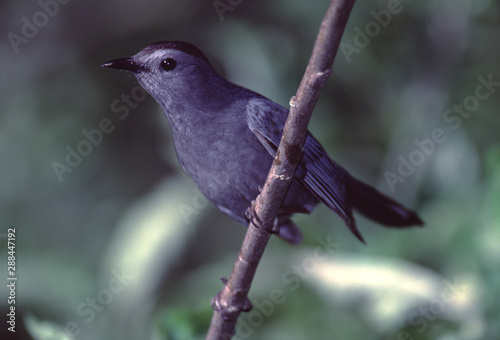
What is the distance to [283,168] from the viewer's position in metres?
2.29

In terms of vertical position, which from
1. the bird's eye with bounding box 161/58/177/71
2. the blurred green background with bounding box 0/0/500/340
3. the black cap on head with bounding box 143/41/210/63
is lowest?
the blurred green background with bounding box 0/0/500/340

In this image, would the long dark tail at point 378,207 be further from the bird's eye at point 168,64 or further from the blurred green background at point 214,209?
the bird's eye at point 168,64

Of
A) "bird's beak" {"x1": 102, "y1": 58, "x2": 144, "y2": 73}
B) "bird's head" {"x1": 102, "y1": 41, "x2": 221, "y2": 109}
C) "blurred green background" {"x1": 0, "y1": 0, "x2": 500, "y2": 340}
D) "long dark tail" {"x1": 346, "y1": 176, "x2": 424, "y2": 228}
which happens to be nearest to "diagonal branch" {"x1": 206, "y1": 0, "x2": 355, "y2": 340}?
"blurred green background" {"x1": 0, "y1": 0, "x2": 500, "y2": 340}

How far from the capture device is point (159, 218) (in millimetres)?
4613

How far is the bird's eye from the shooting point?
10.3 feet

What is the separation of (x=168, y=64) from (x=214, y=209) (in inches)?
85.2

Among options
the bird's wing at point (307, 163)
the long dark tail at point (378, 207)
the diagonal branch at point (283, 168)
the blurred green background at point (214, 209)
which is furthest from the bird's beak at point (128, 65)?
the long dark tail at point (378, 207)

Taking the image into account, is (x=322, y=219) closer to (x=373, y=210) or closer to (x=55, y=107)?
(x=373, y=210)

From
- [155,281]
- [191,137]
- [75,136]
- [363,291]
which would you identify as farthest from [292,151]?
[75,136]

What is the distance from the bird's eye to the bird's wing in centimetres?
40

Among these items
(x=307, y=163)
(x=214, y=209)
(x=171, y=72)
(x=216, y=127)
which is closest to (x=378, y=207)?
(x=307, y=163)

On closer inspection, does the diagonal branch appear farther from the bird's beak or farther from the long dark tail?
the long dark tail

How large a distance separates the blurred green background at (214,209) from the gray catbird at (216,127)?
0.67 meters

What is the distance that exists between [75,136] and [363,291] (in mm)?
2985
